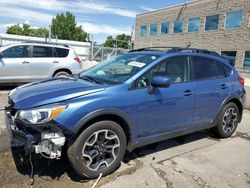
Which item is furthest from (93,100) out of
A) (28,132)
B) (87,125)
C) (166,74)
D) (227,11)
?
(227,11)

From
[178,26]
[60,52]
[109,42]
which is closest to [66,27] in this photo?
[109,42]

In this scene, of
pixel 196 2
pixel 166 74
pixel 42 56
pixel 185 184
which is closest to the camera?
pixel 185 184

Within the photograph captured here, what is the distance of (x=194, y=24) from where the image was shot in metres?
26.4

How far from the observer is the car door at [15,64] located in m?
8.47

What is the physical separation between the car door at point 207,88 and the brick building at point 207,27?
1821 cm

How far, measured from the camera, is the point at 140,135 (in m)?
3.71

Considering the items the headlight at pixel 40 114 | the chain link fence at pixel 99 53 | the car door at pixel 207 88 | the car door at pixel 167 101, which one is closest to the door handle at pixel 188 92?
the car door at pixel 167 101

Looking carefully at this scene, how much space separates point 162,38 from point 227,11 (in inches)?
372

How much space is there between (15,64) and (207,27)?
20530mm

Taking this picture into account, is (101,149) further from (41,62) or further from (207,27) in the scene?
(207,27)

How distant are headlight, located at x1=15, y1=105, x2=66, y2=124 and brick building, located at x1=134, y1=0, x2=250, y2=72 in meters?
21.1

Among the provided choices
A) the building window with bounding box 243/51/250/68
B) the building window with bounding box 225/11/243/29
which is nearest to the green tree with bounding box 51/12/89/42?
the building window with bounding box 225/11/243/29

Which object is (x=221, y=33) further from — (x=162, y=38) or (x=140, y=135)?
(x=140, y=135)

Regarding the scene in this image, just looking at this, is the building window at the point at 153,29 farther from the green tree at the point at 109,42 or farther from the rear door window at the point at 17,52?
the green tree at the point at 109,42
